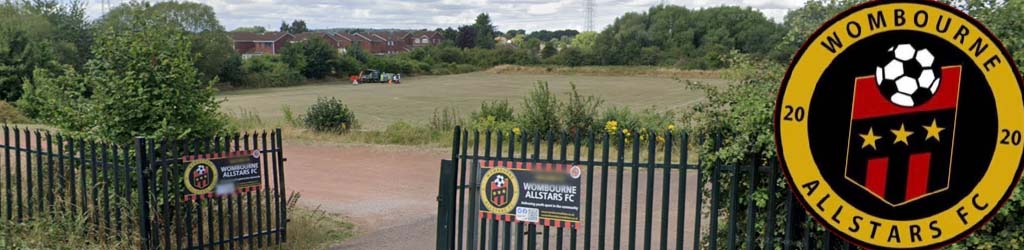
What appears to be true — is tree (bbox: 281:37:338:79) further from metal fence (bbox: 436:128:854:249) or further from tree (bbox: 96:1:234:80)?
metal fence (bbox: 436:128:854:249)

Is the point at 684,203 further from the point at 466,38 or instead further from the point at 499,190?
the point at 466,38

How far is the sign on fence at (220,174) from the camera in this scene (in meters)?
7.78

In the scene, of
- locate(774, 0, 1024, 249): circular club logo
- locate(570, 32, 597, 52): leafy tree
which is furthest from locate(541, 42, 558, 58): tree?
locate(774, 0, 1024, 249): circular club logo

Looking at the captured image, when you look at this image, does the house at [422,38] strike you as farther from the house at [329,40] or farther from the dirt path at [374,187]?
the dirt path at [374,187]

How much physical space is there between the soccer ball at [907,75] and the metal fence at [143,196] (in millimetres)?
5798

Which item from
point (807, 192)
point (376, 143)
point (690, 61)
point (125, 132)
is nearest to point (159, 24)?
point (125, 132)

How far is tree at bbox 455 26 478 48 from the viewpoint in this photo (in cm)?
12800

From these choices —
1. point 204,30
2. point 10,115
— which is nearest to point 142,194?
point 10,115

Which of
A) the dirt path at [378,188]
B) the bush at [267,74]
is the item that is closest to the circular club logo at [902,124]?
the dirt path at [378,188]

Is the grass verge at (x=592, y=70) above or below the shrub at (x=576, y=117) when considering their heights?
below

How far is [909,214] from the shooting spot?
12.8 ft

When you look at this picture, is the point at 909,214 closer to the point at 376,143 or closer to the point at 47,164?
the point at 47,164

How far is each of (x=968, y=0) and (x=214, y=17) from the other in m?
88.6

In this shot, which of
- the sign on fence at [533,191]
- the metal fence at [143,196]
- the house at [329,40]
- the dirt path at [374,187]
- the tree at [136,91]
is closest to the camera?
the sign on fence at [533,191]
